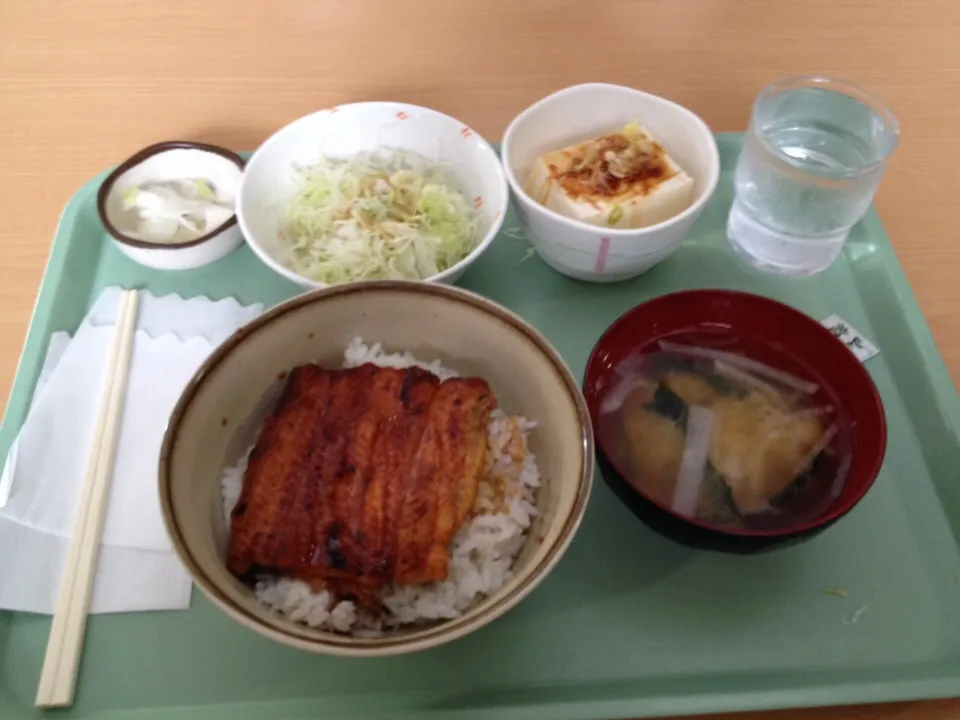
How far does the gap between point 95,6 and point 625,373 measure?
1811mm

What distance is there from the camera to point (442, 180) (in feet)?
4.99

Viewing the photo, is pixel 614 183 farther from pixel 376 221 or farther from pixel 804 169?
pixel 376 221

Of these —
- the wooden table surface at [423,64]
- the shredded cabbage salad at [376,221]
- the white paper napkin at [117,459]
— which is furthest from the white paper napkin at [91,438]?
the wooden table surface at [423,64]

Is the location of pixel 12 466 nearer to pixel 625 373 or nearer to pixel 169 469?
pixel 169 469

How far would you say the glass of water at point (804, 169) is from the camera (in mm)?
1364

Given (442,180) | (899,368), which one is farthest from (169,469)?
(899,368)

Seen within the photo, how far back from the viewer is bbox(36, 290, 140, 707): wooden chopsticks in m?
1.00

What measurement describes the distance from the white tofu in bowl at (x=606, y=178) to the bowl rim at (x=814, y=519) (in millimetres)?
151

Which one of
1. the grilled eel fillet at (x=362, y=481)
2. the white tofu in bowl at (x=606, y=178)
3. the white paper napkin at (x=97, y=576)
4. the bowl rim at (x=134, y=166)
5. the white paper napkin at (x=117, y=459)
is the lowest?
the white paper napkin at (x=97, y=576)

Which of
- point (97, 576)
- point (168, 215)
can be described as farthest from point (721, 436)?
point (168, 215)

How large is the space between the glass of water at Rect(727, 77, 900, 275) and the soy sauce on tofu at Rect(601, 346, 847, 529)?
0.35 m

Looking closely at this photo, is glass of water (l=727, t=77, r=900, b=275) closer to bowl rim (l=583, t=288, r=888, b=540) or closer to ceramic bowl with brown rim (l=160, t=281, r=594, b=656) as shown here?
bowl rim (l=583, t=288, r=888, b=540)

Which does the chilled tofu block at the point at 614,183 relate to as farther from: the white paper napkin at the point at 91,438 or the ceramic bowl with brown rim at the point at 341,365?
the white paper napkin at the point at 91,438

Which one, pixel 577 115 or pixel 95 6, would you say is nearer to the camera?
pixel 577 115
